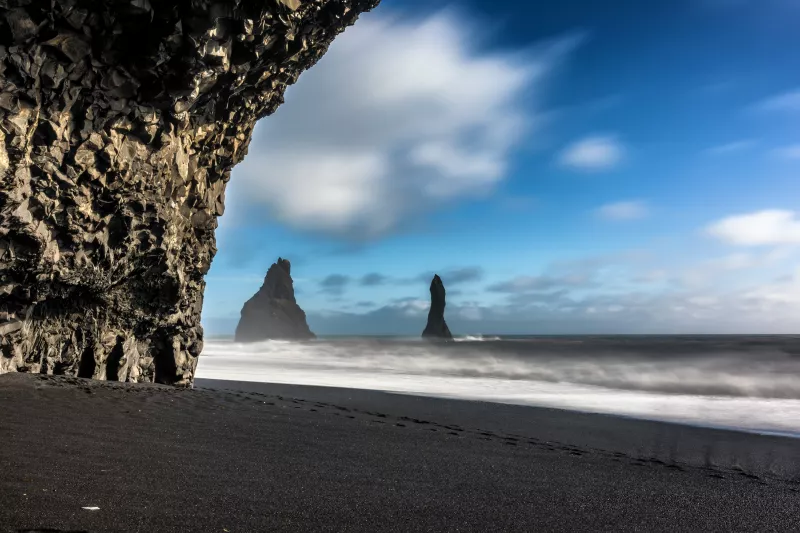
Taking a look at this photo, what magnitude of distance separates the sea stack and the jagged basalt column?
101 m

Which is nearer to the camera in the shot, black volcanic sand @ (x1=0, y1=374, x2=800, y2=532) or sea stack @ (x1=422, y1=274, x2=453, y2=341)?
black volcanic sand @ (x1=0, y1=374, x2=800, y2=532)

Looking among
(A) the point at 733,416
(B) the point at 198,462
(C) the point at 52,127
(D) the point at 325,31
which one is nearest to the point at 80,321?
(C) the point at 52,127

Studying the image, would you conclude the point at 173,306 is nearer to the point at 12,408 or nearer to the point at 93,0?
the point at 12,408

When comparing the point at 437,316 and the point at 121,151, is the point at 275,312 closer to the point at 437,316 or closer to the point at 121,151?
the point at 437,316

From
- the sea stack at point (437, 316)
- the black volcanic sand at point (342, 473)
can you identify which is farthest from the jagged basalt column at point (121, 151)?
the sea stack at point (437, 316)

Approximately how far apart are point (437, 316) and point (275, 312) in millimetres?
42300

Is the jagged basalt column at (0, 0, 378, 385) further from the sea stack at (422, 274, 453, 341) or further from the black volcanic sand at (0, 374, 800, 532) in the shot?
the sea stack at (422, 274, 453, 341)

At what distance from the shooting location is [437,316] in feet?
378

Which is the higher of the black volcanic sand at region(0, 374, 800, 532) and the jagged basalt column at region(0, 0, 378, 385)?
the jagged basalt column at region(0, 0, 378, 385)

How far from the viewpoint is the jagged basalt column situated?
7887 mm

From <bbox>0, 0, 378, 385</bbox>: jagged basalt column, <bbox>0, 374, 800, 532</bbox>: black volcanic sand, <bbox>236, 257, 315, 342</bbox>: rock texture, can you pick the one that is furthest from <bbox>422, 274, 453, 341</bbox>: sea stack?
<bbox>0, 374, 800, 532</bbox>: black volcanic sand

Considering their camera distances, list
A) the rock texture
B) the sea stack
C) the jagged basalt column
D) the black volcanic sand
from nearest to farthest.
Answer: the black volcanic sand < the jagged basalt column < the sea stack < the rock texture

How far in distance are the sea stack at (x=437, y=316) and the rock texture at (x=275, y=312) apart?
3615 centimetres

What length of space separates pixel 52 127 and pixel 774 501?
1088cm
